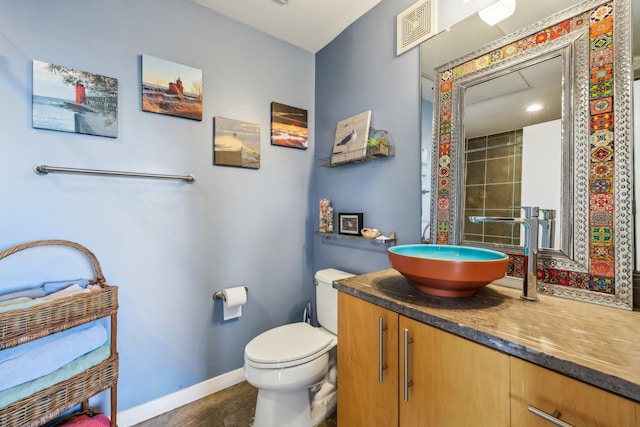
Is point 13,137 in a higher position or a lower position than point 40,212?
higher

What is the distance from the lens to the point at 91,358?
1.08m

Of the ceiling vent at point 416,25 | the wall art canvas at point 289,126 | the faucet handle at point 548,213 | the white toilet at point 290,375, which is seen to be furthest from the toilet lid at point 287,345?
the ceiling vent at point 416,25

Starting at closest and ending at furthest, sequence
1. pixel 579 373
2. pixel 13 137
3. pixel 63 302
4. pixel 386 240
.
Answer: pixel 579 373, pixel 63 302, pixel 13 137, pixel 386 240

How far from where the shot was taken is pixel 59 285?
118 centimetres

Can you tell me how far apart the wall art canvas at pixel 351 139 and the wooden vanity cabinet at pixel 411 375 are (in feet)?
3.09

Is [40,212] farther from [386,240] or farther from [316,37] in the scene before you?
[316,37]

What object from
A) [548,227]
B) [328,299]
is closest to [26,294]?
[328,299]

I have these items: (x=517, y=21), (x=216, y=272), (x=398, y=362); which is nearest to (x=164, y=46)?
(x=216, y=272)

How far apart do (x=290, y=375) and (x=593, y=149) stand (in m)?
1.50

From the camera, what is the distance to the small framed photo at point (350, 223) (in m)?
1.69

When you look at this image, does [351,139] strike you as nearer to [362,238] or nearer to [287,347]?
[362,238]

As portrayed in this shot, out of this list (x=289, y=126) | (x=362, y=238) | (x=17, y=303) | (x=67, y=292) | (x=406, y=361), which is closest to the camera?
(x=406, y=361)

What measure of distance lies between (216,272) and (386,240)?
1092 mm

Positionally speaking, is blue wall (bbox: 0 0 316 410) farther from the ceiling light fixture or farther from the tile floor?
the ceiling light fixture
